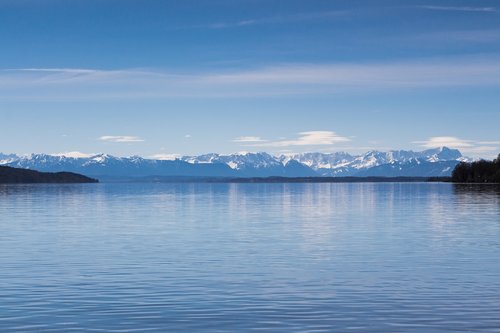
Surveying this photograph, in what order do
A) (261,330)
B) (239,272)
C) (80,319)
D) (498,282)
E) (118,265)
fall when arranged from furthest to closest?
(118,265) < (239,272) < (498,282) < (80,319) < (261,330)

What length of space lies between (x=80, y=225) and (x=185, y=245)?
2518cm

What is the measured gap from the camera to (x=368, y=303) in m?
31.0

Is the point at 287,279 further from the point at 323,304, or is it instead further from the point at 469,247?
the point at 469,247

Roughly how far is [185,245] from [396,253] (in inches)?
589

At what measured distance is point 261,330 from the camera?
26078 mm

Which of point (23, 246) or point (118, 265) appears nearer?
point (118, 265)

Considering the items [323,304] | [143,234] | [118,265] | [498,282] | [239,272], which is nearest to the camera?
[323,304]

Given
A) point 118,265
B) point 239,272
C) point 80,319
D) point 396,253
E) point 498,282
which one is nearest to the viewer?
point 80,319

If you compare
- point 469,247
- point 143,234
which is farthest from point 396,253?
point 143,234

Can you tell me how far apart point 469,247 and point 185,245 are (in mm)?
19612

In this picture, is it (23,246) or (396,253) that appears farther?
(23,246)

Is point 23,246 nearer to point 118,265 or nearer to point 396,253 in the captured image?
point 118,265

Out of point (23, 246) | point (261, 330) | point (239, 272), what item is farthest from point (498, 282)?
point (23, 246)

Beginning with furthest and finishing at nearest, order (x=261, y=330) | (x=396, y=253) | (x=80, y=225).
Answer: (x=80, y=225), (x=396, y=253), (x=261, y=330)
